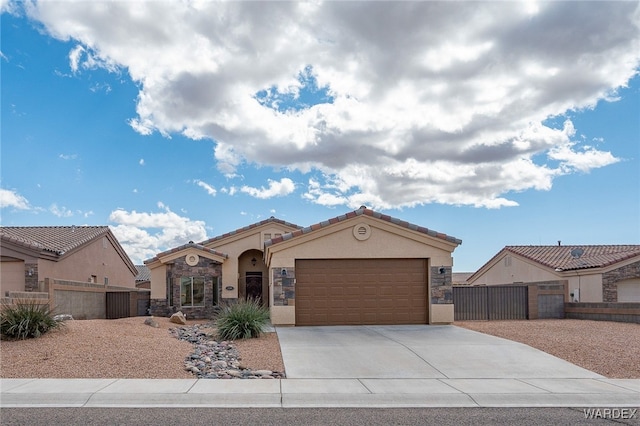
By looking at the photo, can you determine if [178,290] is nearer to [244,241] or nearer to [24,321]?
[244,241]

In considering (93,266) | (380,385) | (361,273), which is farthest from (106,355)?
(93,266)

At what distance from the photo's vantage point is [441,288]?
→ 65.3 ft

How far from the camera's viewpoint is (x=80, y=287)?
2442 cm

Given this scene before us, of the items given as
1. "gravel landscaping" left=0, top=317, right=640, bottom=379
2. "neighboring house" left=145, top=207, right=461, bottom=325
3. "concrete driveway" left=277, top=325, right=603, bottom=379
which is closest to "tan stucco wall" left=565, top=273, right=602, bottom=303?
"gravel landscaping" left=0, top=317, right=640, bottom=379

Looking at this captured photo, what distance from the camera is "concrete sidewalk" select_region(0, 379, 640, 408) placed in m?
9.12

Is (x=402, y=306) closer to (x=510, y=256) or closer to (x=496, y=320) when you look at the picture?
(x=496, y=320)

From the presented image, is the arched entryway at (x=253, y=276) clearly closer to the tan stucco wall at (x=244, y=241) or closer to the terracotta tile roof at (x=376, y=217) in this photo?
the tan stucco wall at (x=244, y=241)

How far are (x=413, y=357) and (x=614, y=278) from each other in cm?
1969

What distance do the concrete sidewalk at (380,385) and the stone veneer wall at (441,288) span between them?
4.96 meters

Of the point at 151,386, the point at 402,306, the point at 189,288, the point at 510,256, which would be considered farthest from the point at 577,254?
the point at 151,386

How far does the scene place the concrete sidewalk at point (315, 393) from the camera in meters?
9.12

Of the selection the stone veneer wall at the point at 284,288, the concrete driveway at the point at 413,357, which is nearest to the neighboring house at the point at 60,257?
the stone veneer wall at the point at 284,288

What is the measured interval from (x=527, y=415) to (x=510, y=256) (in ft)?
99.6

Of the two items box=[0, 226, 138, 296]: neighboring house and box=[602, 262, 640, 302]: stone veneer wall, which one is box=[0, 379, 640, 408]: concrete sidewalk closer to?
box=[0, 226, 138, 296]: neighboring house
